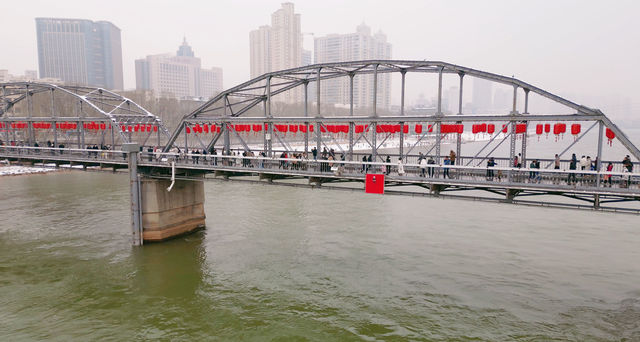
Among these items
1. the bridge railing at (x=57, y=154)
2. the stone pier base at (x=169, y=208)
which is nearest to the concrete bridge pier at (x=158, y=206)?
the stone pier base at (x=169, y=208)

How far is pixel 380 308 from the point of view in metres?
23.2

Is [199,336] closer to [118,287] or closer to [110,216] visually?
[118,287]

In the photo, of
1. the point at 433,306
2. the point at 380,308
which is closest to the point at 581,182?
the point at 433,306

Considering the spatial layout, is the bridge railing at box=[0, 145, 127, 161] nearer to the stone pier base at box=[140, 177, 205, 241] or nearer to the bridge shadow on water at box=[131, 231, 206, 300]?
the stone pier base at box=[140, 177, 205, 241]

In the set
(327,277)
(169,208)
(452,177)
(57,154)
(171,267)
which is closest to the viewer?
(452,177)

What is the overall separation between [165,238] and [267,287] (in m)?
13.1

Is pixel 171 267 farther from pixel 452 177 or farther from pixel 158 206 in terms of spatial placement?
pixel 452 177

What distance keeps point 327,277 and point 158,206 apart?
1588 centimetres

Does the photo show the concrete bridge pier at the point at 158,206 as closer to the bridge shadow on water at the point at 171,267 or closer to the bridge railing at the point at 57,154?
the bridge shadow on water at the point at 171,267

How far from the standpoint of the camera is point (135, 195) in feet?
109

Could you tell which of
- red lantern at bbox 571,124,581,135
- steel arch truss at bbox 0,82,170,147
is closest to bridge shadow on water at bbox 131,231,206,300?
steel arch truss at bbox 0,82,170,147

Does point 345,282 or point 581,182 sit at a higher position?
point 581,182

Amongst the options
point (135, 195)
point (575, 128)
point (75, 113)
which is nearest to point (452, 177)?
point (575, 128)

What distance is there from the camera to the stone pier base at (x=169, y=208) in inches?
1336
